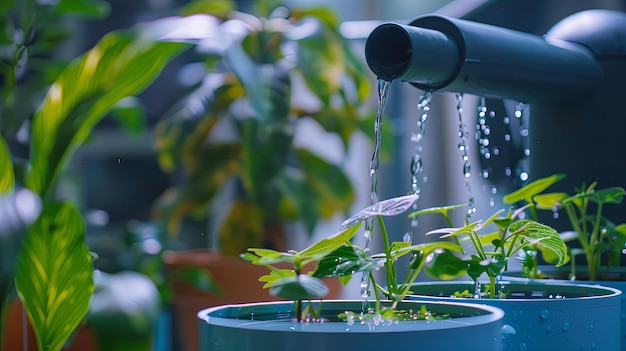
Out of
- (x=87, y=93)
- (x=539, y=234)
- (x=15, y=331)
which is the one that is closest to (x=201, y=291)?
(x=15, y=331)

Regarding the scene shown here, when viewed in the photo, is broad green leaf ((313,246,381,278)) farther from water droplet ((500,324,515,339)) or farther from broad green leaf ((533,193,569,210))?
broad green leaf ((533,193,569,210))

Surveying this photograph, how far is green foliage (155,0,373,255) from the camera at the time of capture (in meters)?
1.75

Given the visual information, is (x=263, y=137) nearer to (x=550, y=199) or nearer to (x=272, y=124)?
(x=272, y=124)

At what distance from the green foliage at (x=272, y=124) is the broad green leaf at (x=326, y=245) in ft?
4.41

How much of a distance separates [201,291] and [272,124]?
1.19 ft

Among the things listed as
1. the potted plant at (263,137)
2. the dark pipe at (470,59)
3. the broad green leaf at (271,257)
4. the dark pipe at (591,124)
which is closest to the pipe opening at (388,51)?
the dark pipe at (470,59)

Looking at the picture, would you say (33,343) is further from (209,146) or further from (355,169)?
(355,169)

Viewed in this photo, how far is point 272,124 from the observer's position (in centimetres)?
172

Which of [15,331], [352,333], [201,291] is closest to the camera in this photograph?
[352,333]

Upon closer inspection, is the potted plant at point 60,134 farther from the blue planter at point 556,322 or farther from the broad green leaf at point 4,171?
the blue planter at point 556,322

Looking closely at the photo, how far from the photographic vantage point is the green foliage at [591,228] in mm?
534

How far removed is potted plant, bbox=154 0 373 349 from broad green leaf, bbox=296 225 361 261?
1324 millimetres

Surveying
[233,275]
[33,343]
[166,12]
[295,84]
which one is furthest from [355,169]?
[33,343]

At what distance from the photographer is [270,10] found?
186 cm
